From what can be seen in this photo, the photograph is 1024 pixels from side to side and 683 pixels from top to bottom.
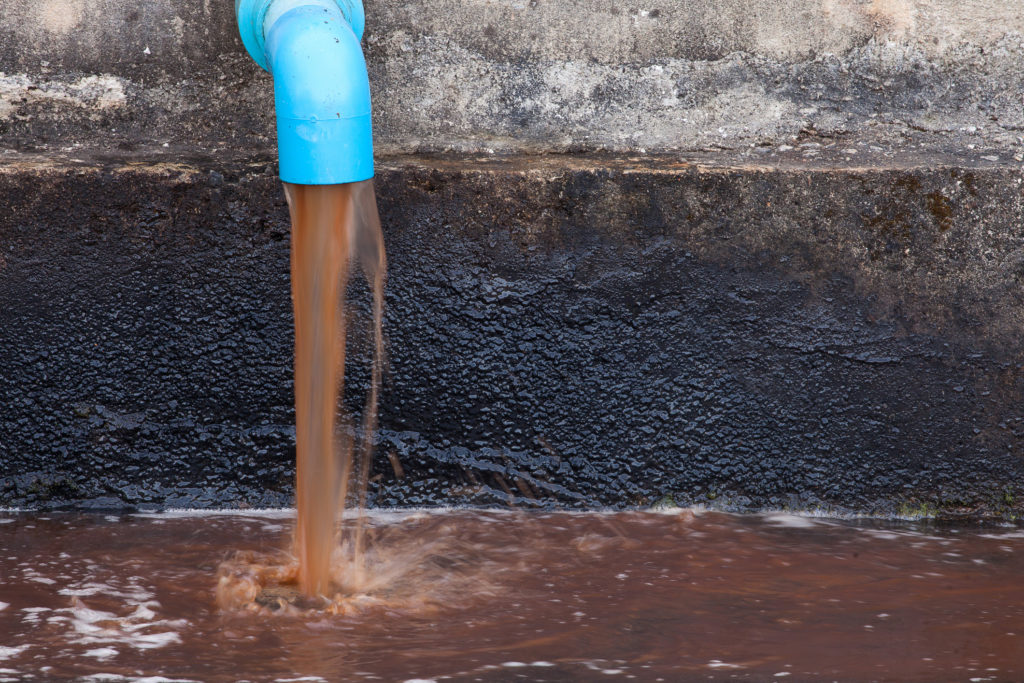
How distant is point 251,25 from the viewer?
218 centimetres

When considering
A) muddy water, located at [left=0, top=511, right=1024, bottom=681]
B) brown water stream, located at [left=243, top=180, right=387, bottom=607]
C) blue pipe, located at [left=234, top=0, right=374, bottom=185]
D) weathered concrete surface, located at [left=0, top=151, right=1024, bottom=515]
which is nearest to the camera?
muddy water, located at [left=0, top=511, right=1024, bottom=681]

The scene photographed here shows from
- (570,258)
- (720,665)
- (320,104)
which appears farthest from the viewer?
(570,258)

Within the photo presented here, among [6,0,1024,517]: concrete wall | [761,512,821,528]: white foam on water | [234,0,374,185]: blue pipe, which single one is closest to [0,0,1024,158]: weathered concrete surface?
[6,0,1024,517]: concrete wall

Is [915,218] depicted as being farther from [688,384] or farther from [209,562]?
[209,562]

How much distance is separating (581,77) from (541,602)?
48.7 inches

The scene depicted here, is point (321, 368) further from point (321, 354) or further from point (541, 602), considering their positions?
point (541, 602)

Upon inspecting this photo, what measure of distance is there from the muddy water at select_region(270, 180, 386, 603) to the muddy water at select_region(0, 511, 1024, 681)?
0.31ft

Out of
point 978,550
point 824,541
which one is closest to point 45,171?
point 824,541

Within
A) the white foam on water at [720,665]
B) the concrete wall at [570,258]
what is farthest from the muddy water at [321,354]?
the white foam on water at [720,665]

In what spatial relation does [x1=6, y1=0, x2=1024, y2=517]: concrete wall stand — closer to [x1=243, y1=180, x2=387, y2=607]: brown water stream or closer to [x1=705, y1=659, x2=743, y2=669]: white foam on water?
[x1=243, y1=180, x2=387, y2=607]: brown water stream

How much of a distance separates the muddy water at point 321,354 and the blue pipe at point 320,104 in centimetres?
13

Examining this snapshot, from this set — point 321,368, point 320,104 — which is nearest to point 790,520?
point 321,368

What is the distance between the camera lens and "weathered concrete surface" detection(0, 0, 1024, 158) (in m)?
2.39

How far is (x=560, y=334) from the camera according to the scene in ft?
8.01
